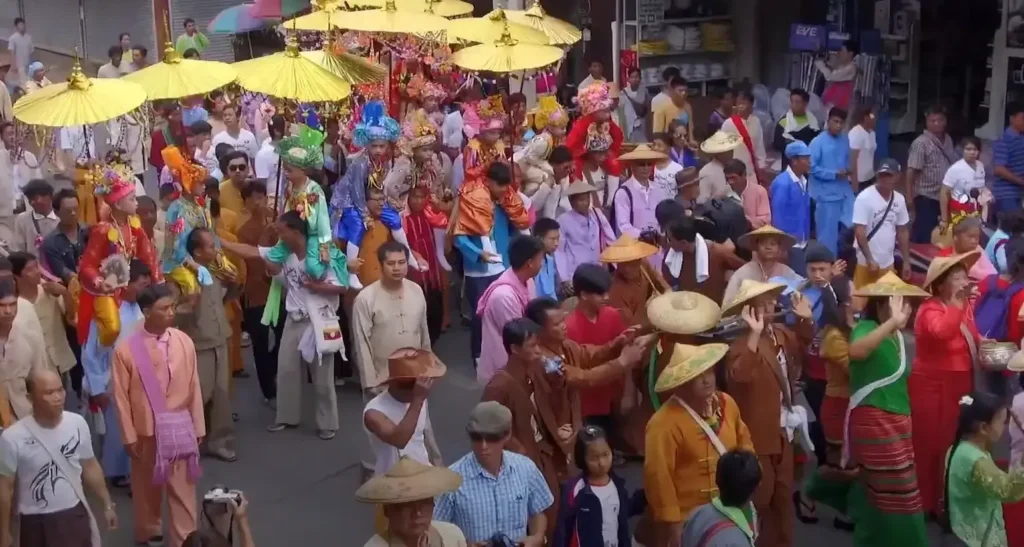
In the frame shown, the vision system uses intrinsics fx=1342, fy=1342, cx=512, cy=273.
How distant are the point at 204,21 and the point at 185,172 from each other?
1744 cm

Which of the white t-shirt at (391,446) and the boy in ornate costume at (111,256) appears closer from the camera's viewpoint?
the white t-shirt at (391,446)

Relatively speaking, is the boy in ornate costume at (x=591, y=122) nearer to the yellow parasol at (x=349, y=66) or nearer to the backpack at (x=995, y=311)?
the yellow parasol at (x=349, y=66)

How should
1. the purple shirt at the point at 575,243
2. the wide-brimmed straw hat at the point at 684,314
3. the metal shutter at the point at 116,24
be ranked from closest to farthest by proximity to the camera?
the wide-brimmed straw hat at the point at 684,314
the purple shirt at the point at 575,243
the metal shutter at the point at 116,24

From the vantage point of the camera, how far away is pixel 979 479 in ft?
19.5

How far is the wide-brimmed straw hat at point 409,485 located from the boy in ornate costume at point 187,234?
11.1 ft

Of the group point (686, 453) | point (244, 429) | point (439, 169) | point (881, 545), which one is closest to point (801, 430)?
point (881, 545)

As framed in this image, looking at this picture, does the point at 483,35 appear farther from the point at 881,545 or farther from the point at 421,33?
the point at 881,545

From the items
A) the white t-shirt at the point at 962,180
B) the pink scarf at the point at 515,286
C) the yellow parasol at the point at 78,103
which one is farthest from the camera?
the white t-shirt at the point at 962,180

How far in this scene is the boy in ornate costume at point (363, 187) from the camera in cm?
923

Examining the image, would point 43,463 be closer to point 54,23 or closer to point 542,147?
point 542,147

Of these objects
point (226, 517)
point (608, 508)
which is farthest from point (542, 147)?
point (226, 517)

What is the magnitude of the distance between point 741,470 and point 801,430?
1917 mm

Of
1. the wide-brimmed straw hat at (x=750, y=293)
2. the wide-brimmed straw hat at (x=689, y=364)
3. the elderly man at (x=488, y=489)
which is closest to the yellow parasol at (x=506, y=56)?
→ the wide-brimmed straw hat at (x=750, y=293)

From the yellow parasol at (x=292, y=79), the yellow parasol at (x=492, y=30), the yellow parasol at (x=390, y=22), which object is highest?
the yellow parasol at (x=390, y=22)
